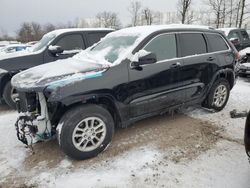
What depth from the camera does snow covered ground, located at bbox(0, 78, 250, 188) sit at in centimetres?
293

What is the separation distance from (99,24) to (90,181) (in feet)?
162

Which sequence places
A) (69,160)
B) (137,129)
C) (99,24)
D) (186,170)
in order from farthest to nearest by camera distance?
(99,24) < (137,129) < (69,160) < (186,170)

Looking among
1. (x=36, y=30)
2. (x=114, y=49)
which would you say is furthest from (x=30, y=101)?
(x=36, y=30)

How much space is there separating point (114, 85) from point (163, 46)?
1.26 meters

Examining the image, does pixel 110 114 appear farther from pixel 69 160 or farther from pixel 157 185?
pixel 157 185

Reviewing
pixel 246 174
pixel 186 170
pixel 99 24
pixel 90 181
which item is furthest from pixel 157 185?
pixel 99 24

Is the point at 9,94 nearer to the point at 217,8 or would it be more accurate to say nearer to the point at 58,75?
the point at 58,75

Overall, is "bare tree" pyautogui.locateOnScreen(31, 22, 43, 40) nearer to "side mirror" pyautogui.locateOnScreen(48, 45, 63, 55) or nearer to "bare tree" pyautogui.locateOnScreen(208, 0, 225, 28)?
"bare tree" pyautogui.locateOnScreen(208, 0, 225, 28)

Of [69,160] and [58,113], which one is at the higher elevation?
[58,113]

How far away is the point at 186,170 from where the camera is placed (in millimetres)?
3129

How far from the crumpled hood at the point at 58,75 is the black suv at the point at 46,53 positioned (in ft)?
7.13

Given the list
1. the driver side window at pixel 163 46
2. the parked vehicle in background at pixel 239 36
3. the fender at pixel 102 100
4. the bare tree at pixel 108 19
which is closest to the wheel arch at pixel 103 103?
the fender at pixel 102 100

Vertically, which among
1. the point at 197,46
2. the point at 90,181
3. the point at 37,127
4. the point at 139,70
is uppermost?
the point at 197,46

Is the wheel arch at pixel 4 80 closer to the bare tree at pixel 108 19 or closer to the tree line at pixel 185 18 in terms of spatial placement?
the tree line at pixel 185 18
